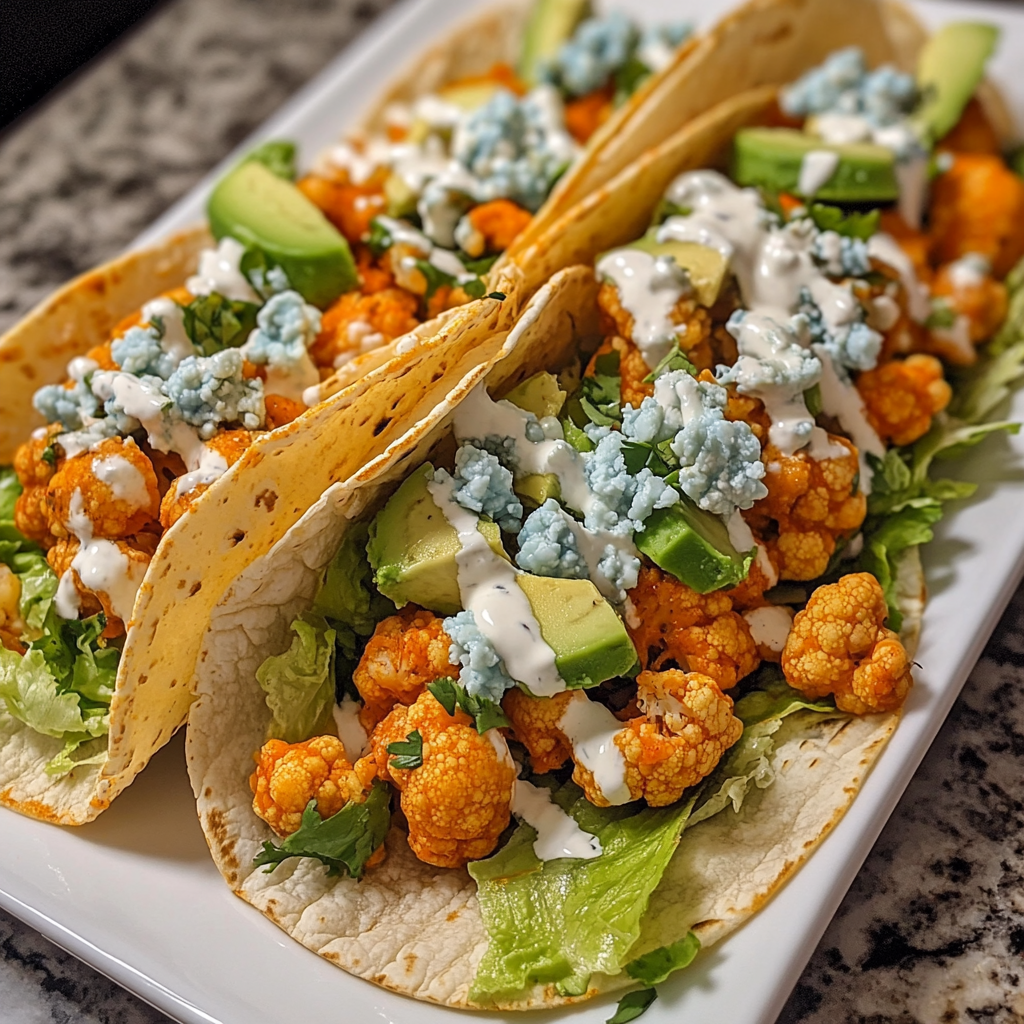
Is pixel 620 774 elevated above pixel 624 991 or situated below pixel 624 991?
above

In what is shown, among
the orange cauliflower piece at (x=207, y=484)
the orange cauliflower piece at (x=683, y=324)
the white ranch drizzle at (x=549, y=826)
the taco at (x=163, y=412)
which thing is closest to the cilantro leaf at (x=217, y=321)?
the taco at (x=163, y=412)

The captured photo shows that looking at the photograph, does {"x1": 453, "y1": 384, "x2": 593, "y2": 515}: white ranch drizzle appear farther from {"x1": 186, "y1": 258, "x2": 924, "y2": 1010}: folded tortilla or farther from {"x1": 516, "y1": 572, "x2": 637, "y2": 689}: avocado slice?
{"x1": 516, "y1": 572, "x2": 637, "y2": 689}: avocado slice

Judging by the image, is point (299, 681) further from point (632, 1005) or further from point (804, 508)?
point (804, 508)

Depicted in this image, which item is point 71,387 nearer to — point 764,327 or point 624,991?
point 764,327

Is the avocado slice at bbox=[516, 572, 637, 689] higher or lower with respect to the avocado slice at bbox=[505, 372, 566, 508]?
lower

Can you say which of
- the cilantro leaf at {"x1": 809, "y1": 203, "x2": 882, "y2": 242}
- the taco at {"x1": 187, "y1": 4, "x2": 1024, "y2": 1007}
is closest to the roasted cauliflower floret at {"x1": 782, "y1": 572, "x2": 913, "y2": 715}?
the taco at {"x1": 187, "y1": 4, "x2": 1024, "y2": 1007}

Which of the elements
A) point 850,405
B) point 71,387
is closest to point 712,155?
point 850,405

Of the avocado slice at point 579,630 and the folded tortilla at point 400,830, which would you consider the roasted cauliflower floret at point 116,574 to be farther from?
the avocado slice at point 579,630
